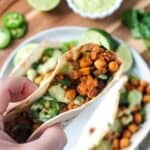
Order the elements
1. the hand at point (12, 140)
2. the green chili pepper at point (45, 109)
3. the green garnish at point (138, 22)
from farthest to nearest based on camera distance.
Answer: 1. the green garnish at point (138, 22)
2. the green chili pepper at point (45, 109)
3. the hand at point (12, 140)

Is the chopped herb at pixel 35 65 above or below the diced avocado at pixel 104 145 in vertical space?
above

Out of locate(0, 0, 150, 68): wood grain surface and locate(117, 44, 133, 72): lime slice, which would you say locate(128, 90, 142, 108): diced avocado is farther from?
locate(0, 0, 150, 68): wood grain surface

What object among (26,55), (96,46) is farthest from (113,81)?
(26,55)

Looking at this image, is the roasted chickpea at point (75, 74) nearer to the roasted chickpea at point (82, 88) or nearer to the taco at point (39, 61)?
the roasted chickpea at point (82, 88)

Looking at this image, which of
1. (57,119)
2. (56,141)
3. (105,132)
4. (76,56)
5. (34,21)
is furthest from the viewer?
(34,21)

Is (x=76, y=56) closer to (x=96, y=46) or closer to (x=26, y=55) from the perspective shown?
(x=96, y=46)

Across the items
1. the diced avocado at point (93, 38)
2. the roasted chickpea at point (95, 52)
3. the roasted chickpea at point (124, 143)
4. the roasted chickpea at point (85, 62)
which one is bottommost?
the roasted chickpea at point (124, 143)

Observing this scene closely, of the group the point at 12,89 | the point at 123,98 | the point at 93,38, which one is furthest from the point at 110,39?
the point at 12,89

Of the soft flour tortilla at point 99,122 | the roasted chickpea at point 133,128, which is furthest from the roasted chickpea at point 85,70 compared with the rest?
the roasted chickpea at point 133,128
